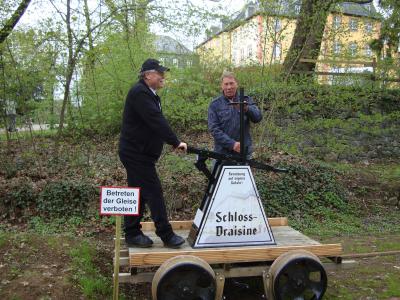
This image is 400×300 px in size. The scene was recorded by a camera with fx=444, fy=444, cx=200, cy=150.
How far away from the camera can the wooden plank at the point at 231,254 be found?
13.4 ft

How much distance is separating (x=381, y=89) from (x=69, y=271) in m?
11.1

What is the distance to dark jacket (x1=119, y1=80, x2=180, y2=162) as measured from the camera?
169 inches

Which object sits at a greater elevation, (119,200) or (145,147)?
(145,147)

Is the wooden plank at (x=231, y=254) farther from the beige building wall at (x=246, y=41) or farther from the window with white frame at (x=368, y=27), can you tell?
the window with white frame at (x=368, y=27)

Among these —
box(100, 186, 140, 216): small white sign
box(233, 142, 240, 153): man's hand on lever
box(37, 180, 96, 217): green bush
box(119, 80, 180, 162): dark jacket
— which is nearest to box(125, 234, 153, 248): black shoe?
box(100, 186, 140, 216): small white sign

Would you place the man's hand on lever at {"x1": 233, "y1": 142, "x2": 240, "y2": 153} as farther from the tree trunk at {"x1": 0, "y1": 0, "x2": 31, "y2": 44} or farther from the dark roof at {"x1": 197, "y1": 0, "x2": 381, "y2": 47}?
the tree trunk at {"x1": 0, "y1": 0, "x2": 31, "y2": 44}

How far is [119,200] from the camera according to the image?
4.12 m

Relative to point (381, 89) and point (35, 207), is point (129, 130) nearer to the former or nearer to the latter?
point (35, 207)

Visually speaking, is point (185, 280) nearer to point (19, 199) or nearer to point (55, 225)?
point (55, 225)

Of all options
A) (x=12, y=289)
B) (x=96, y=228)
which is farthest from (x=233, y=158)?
(x=96, y=228)

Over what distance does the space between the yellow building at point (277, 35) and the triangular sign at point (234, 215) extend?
15.8 feet

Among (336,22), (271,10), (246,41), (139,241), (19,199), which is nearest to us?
(139,241)

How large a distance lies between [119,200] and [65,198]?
388 cm

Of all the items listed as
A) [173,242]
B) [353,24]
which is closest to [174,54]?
[353,24]
